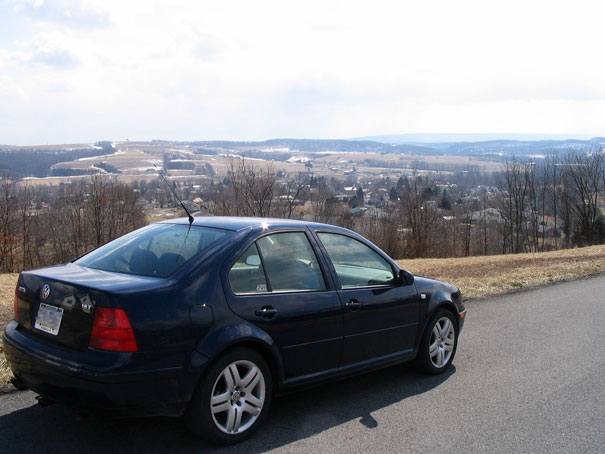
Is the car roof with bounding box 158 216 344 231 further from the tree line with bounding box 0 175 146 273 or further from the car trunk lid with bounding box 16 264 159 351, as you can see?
the tree line with bounding box 0 175 146 273

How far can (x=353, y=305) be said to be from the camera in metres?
4.71

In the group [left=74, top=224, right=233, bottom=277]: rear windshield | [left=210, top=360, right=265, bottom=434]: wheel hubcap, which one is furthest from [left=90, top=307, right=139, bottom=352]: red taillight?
[left=210, top=360, right=265, bottom=434]: wheel hubcap

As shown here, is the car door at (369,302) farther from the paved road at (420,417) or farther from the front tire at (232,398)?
the front tire at (232,398)

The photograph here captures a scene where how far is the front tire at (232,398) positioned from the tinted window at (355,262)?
3.98 ft

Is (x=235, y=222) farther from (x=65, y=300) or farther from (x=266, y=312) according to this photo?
(x=65, y=300)

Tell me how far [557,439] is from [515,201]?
190 feet

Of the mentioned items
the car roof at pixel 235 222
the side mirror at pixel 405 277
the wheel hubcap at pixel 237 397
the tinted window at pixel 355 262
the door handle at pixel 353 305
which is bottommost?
the wheel hubcap at pixel 237 397

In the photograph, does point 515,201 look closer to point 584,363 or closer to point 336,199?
point 336,199

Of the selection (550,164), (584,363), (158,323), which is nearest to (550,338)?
(584,363)

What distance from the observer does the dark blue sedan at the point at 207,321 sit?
3445 mm

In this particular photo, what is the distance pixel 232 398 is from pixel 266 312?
0.67 meters

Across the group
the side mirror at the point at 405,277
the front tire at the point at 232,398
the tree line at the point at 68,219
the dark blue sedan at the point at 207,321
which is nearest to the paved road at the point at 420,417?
the front tire at the point at 232,398

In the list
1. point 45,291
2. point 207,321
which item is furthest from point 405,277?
point 45,291

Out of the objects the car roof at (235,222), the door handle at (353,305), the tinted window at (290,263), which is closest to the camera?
the tinted window at (290,263)
